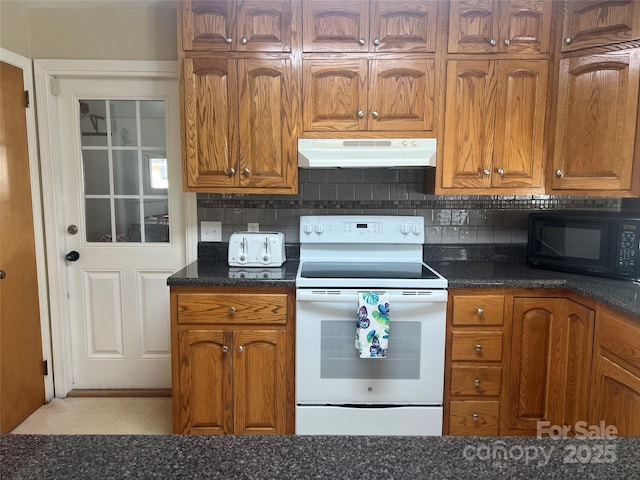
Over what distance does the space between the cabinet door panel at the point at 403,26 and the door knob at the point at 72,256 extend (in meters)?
2.17

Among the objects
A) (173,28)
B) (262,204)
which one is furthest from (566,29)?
(173,28)

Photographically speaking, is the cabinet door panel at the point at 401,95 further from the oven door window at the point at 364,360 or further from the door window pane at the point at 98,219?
the door window pane at the point at 98,219

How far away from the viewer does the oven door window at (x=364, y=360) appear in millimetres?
1983

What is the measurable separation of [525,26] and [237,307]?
2.06 m

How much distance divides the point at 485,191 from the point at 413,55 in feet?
2.68

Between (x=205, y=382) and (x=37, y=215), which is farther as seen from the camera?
(x=37, y=215)

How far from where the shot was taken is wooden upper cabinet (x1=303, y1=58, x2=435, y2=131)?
84.1 inches

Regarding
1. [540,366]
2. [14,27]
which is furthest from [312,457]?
[14,27]

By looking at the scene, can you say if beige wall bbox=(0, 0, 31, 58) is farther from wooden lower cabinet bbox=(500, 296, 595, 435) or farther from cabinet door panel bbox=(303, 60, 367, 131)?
wooden lower cabinet bbox=(500, 296, 595, 435)

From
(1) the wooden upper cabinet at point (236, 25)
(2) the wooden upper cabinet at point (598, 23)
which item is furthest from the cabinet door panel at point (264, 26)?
(2) the wooden upper cabinet at point (598, 23)

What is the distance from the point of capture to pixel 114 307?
267 cm

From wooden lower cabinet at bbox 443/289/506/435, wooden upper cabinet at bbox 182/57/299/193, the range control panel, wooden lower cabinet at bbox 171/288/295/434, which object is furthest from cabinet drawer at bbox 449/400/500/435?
wooden upper cabinet at bbox 182/57/299/193

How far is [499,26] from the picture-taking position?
6.91 ft

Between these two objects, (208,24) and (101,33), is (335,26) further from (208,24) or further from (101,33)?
(101,33)
